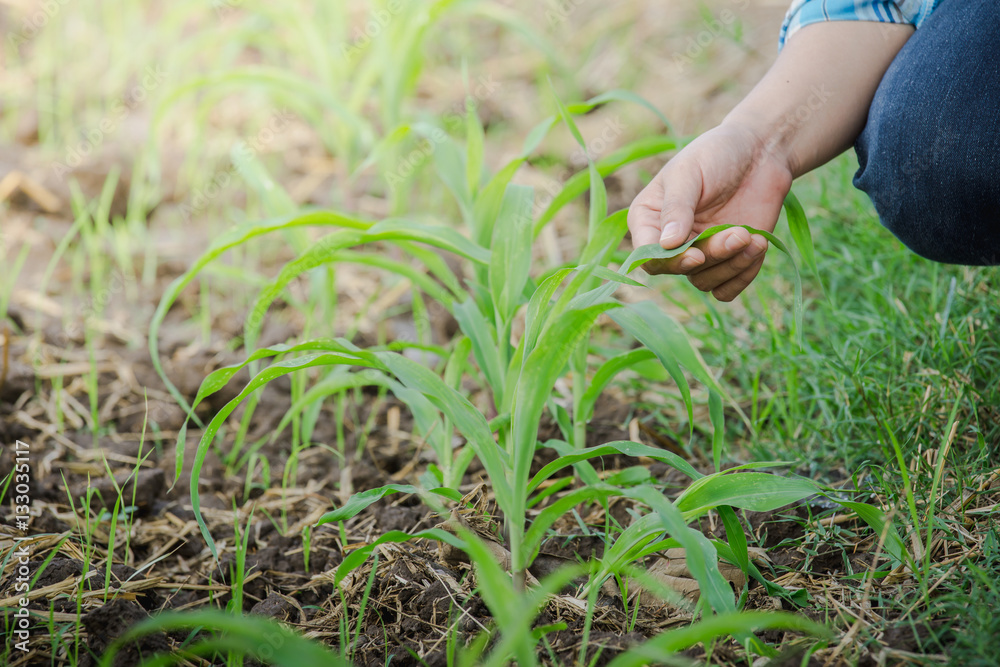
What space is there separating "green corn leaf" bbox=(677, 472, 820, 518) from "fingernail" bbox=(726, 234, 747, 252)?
1.02 ft

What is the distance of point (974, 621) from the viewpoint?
0.80 m

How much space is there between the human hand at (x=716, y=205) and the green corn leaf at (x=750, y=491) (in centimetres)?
30

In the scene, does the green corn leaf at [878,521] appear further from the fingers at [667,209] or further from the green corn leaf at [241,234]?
the green corn leaf at [241,234]

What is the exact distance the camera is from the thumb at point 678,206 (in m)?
0.96

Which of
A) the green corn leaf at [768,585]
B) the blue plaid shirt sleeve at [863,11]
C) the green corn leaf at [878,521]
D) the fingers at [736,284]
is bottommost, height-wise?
the green corn leaf at [768,585]

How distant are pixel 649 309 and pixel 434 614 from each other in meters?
0.50

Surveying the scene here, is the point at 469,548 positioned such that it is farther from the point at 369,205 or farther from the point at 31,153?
the point at 31,153

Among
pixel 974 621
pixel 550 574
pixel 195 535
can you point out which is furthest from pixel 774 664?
pixel 195 535

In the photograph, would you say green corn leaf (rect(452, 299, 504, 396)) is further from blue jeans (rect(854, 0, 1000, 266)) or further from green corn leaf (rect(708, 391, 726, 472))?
blue jeans (rect(854, 0, 1000, 266))

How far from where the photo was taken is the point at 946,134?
1.13 metres

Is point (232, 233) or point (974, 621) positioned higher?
point (232, 233)

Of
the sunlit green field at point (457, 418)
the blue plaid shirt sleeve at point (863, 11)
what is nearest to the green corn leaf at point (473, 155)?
the sunlit green field at point (457, 418)

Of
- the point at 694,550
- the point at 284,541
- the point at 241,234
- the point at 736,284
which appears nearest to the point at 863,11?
the point at 736,284

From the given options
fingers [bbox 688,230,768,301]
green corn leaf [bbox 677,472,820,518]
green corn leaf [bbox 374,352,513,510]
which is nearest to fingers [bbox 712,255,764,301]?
fingers [bbox 688,230,768,301]
